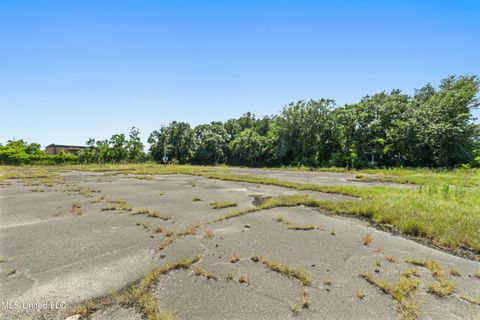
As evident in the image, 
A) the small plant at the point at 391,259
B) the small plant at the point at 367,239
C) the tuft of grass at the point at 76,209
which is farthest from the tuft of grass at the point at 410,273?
the tuft of grass at the point at 76,209

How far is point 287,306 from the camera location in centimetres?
285

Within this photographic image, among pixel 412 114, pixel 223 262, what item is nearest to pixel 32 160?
pixel 223 262

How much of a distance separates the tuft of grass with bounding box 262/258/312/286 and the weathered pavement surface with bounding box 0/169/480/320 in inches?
2.9

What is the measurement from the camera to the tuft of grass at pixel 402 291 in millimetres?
2717

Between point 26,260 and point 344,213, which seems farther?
point 344,213

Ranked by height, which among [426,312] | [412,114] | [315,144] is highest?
[412,114]

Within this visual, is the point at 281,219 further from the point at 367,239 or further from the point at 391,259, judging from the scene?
the point at 391,259

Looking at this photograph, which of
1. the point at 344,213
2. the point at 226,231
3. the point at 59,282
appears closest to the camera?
Result: the point at 59,282

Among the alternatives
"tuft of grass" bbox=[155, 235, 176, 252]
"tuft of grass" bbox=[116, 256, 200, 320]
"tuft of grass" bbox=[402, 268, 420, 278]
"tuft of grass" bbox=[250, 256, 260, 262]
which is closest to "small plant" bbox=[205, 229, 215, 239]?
"tuft of grass" bbox=[155, 235, 176, 252]

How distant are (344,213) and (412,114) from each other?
24.0 meters

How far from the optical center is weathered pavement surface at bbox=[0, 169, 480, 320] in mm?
2826

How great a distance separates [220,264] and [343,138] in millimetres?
28370

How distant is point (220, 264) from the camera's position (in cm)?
385

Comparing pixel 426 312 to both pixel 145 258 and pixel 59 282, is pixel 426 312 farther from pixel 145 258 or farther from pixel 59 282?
pixel 59 282
